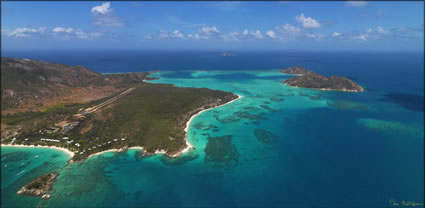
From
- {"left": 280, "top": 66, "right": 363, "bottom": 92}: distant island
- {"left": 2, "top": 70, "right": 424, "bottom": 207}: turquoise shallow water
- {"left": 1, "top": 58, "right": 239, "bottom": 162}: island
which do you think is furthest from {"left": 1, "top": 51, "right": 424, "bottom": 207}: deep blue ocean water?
{"left": 280, "top": 66, "right": 363, "bottom": 92}: distant island

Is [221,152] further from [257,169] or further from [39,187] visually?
[39,187]

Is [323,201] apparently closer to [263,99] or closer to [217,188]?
[217,188]

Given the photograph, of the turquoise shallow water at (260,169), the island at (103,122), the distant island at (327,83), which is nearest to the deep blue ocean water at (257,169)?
the turquoise shallow water at (260,169)
